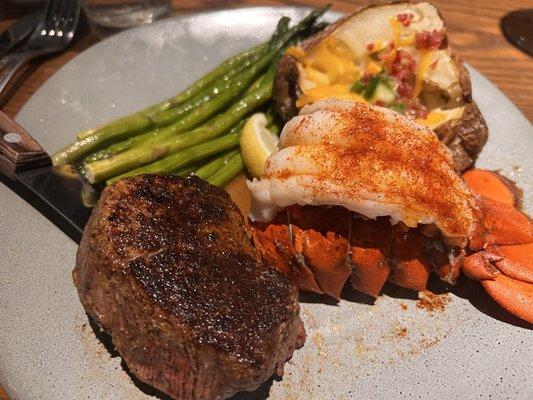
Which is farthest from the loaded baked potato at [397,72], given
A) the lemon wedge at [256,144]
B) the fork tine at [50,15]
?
the fork tine at [50,15]

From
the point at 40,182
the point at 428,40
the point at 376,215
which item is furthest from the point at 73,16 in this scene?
the point at 376,215

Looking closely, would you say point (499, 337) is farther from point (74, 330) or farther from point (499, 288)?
point (74, 330)

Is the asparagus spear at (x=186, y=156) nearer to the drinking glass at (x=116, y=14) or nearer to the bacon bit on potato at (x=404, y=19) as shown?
the bacon bit on potato at (x=404, y=19)

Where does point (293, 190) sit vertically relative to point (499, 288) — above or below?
above

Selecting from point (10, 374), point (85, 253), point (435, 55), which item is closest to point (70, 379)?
point (10, 374)

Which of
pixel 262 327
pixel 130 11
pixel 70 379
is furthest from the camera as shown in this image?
pixel 130 11

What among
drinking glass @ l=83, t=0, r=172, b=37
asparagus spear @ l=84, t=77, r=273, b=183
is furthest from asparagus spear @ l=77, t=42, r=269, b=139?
drinking glass @ l=83, t=0, r=172, b=37
